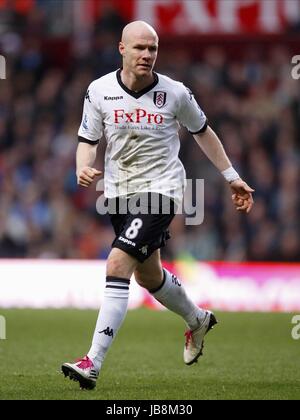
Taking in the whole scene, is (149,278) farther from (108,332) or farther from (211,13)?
(211,13)

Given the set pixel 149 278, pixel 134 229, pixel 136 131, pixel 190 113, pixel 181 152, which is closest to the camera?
pixel 134 229

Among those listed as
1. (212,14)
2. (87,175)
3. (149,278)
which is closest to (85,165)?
(87,175)

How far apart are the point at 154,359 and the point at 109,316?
76.0 inches

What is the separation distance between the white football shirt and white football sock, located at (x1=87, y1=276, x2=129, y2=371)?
2.24 feet

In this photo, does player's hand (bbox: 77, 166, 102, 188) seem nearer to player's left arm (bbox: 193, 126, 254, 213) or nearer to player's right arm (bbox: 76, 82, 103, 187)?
player's right arm (bbox: 76, 82, 103, 187)

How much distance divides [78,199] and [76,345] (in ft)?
24.0

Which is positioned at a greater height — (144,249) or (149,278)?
(144,249)

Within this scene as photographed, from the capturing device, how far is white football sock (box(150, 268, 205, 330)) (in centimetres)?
762

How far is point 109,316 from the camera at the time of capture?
22.4 ft

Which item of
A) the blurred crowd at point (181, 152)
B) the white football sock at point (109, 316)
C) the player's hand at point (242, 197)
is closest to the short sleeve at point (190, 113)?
the player's hand at point (242, 197)

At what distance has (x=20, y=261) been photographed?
46.9 feet

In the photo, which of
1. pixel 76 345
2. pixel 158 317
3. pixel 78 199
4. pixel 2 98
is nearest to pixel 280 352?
pixel 76 345

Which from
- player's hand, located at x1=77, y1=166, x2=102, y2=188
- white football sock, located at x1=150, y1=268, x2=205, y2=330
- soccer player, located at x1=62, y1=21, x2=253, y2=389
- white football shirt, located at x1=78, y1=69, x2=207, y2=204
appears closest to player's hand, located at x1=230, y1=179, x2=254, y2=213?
soccer player, located at x1=62, y1=21, x2=253, y2=389

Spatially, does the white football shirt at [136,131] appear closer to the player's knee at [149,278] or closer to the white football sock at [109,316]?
the player's knee at [149,278]
